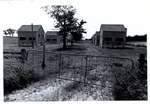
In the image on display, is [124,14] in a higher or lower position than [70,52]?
higher

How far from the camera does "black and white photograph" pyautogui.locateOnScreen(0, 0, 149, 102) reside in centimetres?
254

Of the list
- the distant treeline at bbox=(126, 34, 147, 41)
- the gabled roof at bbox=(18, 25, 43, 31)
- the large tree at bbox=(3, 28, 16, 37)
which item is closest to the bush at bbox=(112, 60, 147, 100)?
the distant treeline at bbox=(126, 34, 147, 41)

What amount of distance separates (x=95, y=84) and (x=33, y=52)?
2.63 ft

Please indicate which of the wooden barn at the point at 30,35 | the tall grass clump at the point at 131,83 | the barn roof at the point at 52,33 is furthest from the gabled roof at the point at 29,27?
the tall grass clump at the point at 131,83

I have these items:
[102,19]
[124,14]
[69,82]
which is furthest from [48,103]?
[124,14]

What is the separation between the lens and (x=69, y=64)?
2.68 meters

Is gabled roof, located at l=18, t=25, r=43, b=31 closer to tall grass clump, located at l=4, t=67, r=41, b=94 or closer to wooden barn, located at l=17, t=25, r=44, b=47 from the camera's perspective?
wooden barn, located at l=17, t=25, r=44, b=47

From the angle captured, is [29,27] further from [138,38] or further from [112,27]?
[138,38]

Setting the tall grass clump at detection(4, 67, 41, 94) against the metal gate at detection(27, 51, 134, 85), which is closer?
the tall grass clump at detection(4, 67, 41, 94)

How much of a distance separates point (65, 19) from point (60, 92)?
2.67ft

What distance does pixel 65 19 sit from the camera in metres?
2.54

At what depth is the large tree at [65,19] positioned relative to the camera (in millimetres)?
2547

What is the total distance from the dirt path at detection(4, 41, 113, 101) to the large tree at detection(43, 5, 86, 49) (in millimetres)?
261

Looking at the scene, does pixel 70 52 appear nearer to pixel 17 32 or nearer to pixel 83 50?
pixel 83 50
